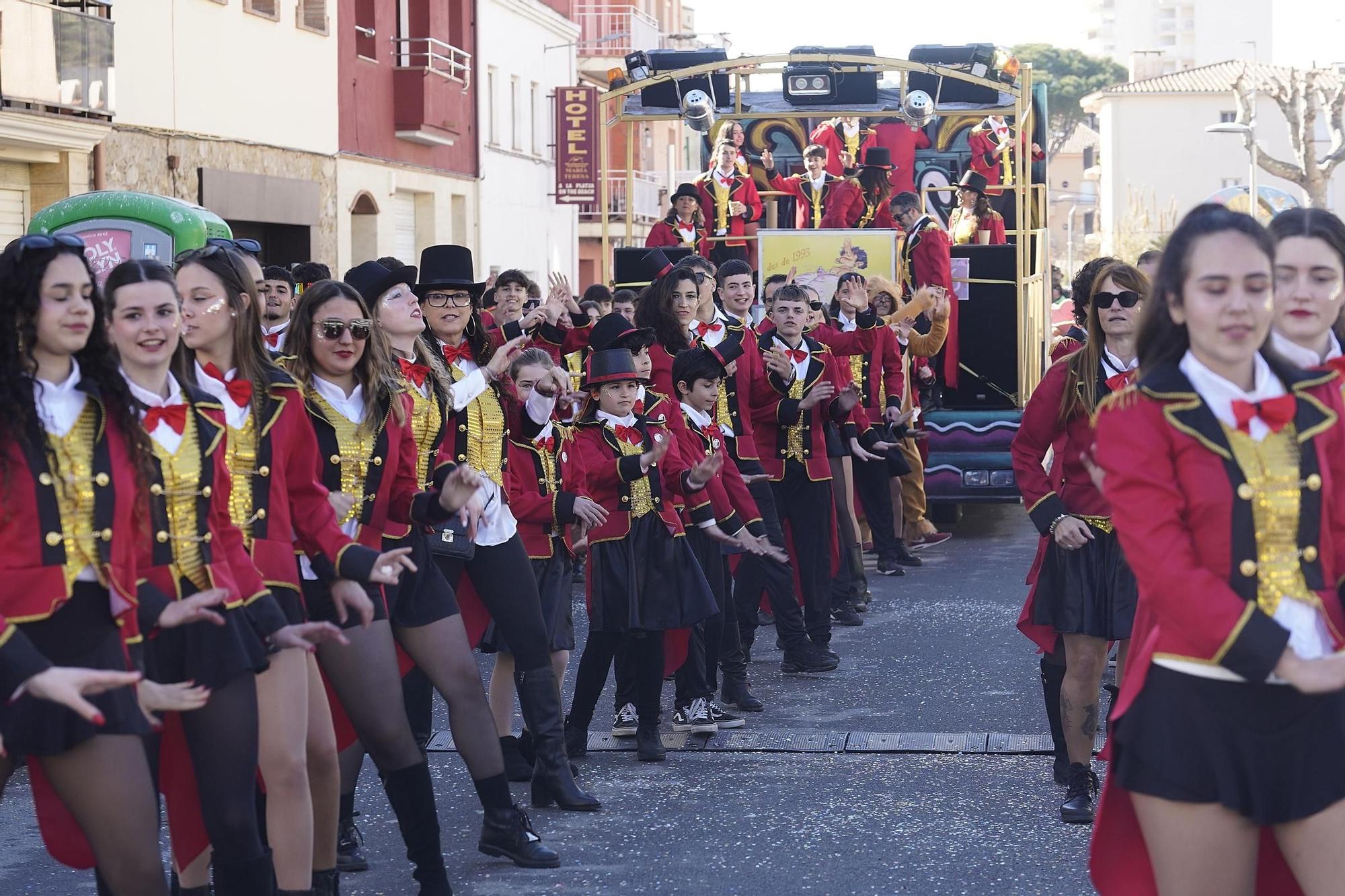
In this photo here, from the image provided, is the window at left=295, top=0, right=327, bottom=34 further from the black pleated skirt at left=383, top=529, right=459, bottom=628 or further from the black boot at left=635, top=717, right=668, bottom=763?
the black pleated skirt at left=383, top=529, right=459, bottom=628

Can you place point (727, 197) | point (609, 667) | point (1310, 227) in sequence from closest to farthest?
point (1310, 227), point (609, 667), point (727, 197)

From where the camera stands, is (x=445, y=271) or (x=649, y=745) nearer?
(x=445, y=271)

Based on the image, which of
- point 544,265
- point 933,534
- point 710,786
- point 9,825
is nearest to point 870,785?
point 710,786

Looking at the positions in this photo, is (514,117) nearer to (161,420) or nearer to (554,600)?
(554,600)

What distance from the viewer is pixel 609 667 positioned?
7191 millimetres

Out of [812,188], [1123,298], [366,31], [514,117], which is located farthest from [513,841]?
[514,117]

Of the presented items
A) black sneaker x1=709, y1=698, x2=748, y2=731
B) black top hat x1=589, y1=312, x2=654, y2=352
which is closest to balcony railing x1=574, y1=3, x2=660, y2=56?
black sneaker x1=709, y1=698, x2=748, y2=731

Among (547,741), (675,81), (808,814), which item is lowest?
(808,814)

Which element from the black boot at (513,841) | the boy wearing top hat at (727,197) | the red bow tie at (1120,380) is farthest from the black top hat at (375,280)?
the boy wearing top hat at (727,197)

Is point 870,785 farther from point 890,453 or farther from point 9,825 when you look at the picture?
point 890,453

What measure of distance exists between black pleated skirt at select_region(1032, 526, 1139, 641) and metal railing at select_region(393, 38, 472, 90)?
20999 millimetres

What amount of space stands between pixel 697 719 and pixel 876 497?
177 inches

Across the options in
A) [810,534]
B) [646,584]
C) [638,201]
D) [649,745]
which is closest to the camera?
[646,584]

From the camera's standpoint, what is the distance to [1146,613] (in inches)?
A: 148
